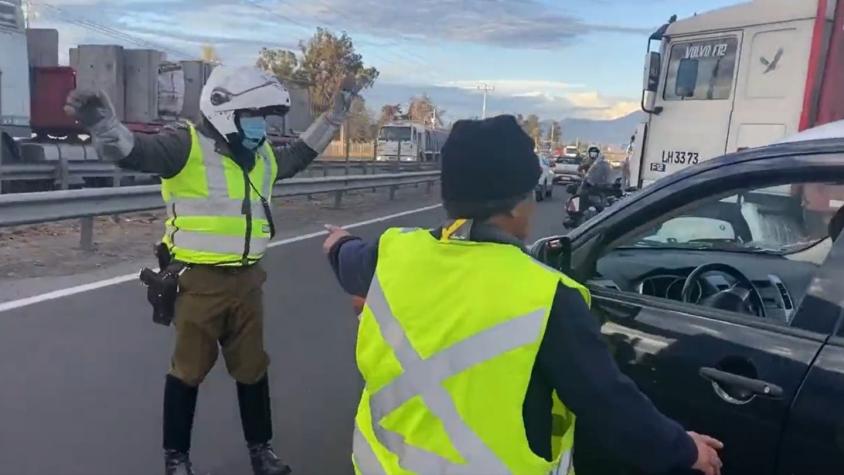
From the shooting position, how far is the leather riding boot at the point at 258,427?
149 inches

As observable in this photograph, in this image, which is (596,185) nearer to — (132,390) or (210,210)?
(132,390)

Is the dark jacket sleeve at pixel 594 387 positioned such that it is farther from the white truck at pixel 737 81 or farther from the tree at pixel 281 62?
the tree at pixel 281 62

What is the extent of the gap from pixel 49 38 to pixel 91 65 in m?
2.05

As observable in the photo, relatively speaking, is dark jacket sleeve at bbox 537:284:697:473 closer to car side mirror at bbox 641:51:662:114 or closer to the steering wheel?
the steering wheel

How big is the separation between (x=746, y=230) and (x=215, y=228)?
2.58 m

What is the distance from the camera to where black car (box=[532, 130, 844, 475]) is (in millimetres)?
2129

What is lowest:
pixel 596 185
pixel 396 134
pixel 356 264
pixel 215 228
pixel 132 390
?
pixel 132 390

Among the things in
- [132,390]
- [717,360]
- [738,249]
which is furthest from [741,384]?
[132,390]

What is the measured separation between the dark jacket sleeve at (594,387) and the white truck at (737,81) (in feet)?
22.7

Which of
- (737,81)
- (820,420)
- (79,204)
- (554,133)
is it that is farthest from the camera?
(554,133)

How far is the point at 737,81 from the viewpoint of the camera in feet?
31.3

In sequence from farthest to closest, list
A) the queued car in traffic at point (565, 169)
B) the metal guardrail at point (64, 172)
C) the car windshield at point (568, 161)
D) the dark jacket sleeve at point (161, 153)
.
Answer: the car windshield at point (568, 161) → the queued car in traffic at point (565, 169) → the metal guardrail at point (64, 172) → the dark jacket sleeve at point (161, 153)

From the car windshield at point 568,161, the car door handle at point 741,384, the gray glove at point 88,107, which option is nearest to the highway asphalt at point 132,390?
the gray glove at point 88,107

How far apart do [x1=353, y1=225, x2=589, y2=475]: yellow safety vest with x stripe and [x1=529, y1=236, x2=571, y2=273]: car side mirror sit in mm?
766
